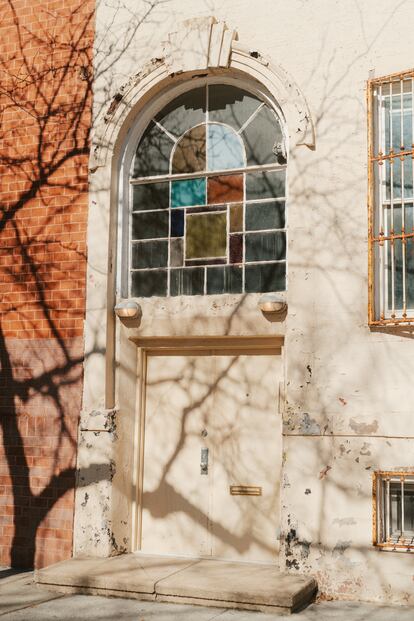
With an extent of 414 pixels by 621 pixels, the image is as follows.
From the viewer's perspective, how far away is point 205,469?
308 inches

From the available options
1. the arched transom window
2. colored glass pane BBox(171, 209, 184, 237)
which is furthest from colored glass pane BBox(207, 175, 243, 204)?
colored glass pane BBox(171, 209, 184, 237)

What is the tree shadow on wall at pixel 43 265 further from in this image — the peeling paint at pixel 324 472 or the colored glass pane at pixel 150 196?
the peeling paint at pixel 324 472

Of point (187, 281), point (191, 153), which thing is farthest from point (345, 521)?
point (191, 153)

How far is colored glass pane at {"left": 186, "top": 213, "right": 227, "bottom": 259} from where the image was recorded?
7.98 metres

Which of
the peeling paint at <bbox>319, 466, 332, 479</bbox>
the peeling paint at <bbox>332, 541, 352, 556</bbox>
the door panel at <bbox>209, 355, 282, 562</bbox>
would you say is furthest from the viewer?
the door panel at <bbox>209, 355, 282, 562</bbox>

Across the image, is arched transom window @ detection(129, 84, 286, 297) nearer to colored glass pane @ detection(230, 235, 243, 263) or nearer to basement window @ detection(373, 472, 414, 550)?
colored glass pane @ detection(230, 235, 243, 263)

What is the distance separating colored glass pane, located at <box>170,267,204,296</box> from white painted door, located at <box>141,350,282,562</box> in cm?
65

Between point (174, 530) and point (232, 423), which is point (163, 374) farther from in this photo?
point (174, 530)

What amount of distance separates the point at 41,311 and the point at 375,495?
12.8ft

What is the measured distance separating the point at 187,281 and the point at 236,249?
1.98 feet

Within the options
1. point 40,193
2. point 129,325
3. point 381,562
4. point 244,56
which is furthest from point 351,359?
point 40,193

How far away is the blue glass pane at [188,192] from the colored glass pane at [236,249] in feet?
1.77

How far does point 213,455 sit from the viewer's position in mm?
7832

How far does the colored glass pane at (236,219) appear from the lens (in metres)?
7.91
